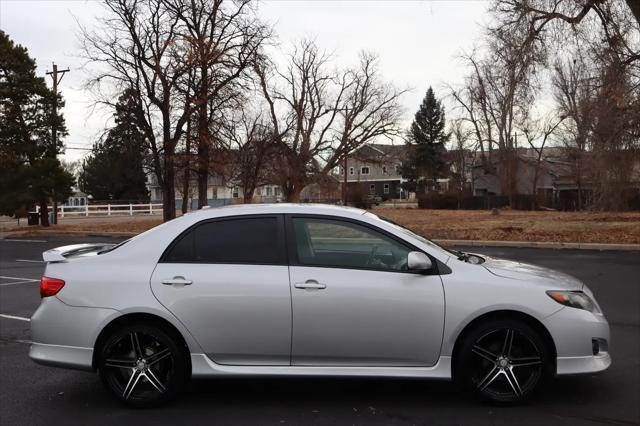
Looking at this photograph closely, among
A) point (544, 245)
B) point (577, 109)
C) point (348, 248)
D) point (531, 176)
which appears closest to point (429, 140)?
point (531, 176)

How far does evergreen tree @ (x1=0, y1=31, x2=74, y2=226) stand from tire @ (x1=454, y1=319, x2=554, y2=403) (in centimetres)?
2825

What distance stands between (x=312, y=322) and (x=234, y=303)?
0.60 metres

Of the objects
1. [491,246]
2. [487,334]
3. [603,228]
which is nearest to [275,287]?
[487,334]

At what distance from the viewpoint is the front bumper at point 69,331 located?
4.23m

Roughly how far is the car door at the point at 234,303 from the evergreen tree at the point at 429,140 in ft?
219

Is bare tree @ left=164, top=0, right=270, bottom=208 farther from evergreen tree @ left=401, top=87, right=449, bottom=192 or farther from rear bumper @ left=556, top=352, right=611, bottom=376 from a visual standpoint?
evergreen tree @ left=401, top=87, right=449, bottom=192

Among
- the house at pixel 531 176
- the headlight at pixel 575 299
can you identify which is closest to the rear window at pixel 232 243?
the headlight at pixel 575 299

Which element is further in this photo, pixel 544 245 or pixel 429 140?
pixel 429 140

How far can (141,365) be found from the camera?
426cm

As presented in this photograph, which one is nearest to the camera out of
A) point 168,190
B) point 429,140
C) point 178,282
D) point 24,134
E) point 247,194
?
point 178,282

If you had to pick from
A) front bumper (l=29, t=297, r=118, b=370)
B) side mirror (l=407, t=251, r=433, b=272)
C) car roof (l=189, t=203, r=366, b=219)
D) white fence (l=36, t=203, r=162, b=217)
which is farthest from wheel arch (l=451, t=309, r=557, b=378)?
white fence (l=36, t=203, r=162, b=217)

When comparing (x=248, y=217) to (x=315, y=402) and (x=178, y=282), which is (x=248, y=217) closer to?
(x=178, y=282)

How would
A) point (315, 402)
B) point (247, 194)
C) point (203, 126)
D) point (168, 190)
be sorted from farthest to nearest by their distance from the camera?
point (247, 194)
point (168, 190)
point (203, 126)
point (315, 402)

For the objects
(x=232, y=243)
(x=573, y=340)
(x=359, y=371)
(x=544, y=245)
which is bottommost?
(x=544, y=245)
